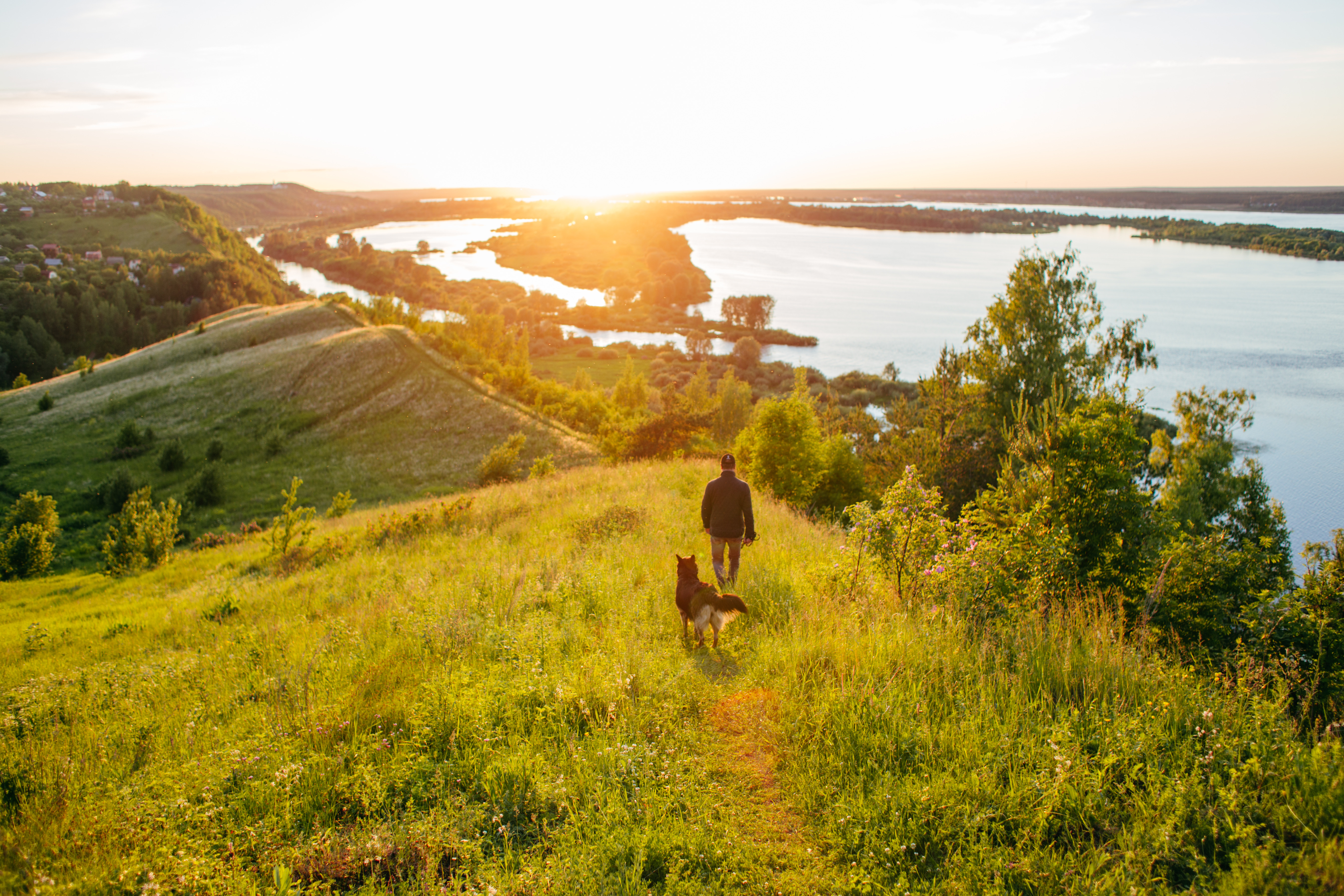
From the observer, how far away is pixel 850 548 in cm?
866

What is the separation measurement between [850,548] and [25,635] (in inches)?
656

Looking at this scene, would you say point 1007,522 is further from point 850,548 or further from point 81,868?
point 81,868

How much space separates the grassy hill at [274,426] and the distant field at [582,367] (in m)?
46.6

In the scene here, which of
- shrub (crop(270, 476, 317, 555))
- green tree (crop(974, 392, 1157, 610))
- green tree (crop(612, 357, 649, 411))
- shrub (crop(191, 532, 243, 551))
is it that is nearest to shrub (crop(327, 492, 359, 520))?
shrub (crop(270, 476, 317, 555))

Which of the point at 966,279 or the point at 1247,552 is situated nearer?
the point at 1247,552


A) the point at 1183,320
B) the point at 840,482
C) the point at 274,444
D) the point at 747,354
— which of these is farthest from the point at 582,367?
the point at 1183,320

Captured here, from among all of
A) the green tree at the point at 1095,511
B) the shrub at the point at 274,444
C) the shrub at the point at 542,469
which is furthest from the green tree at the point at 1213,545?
the shrub at the point at 274,444

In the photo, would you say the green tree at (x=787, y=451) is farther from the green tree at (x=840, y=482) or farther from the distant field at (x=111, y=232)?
the distant field at (x=111, y=232)

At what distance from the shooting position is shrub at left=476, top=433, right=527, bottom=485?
3112cm

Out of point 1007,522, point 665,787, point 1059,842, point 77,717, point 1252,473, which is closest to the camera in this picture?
point 1059,842

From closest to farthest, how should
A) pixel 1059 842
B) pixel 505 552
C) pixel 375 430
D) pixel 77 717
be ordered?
pixel 1059 842, pixel 77 717, pixel 505 552, pixel 375 430

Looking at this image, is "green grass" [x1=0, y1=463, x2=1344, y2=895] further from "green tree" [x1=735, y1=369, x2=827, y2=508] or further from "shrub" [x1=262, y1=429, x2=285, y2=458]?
"shrub" [x1=262, y1=429, x2=285, y2=458]

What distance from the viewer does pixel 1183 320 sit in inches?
3597

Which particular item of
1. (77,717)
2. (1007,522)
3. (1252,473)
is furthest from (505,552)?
(1252,473)
